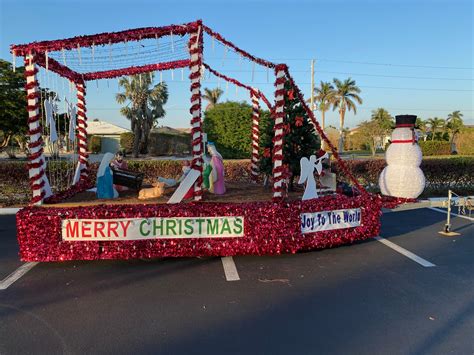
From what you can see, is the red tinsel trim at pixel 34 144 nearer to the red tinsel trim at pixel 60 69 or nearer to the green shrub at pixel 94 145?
the red tinsel trim at pixel 60 69

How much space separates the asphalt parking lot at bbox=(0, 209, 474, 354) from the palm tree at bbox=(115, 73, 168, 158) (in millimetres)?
27748

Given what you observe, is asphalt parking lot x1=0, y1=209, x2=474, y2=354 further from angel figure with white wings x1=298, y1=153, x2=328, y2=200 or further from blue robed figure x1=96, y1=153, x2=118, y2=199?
blue robed figure x1=96, y1=153, x2=118, y2=199

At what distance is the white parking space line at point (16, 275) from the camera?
189 inches

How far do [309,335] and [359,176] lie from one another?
1082 centimetres

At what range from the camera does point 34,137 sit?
19.5 feet

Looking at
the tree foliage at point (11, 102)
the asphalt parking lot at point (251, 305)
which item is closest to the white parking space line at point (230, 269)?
the asphalt parking lot at point (251, 305)

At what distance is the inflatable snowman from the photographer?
741 centimetres

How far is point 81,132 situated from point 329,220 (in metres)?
6.64

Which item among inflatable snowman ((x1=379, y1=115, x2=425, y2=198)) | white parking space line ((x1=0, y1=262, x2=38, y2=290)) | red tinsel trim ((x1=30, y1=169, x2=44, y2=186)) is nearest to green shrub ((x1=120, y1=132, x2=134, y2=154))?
red tinsel trim ((x1=30, y1=169, x2=44, y2=186))

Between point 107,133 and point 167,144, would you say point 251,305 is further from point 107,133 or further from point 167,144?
point 107,133

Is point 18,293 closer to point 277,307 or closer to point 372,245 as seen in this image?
point 277,307

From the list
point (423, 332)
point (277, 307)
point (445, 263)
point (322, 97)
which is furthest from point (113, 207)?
point (322, 97)

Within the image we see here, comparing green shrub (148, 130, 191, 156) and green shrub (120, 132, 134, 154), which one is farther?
green shrub (120, 132, 134, 154)

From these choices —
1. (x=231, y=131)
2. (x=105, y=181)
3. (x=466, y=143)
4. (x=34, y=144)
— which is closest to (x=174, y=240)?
(x=105, y=181)
